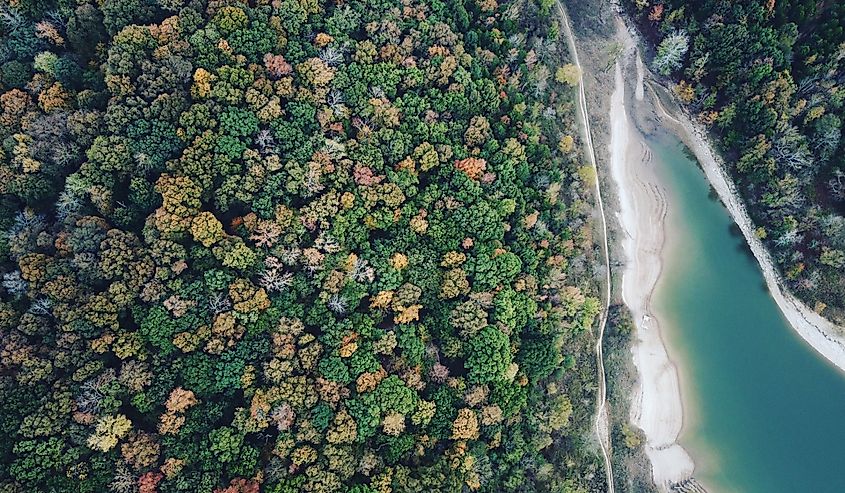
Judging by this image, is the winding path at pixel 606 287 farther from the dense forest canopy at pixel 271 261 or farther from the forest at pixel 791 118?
the forest at pixel 791 118

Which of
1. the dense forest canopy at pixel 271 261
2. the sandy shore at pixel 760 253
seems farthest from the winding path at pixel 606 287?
the sandy shore at pixel 760 253

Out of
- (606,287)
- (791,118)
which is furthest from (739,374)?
(791,118)

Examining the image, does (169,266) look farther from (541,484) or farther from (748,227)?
(748,227)

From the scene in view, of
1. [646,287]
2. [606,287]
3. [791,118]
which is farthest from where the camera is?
[646,287]

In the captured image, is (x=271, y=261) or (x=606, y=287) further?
(x=606, y=287)

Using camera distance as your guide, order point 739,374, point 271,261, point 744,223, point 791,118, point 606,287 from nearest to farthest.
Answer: point 271,261, point 791,118, point 606,287, point 739,374, point 744,223

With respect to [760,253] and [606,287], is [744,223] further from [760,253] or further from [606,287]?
[606,287]

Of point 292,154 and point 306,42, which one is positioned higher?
point 306,42

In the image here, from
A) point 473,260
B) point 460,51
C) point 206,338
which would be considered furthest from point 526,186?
point 206,338
